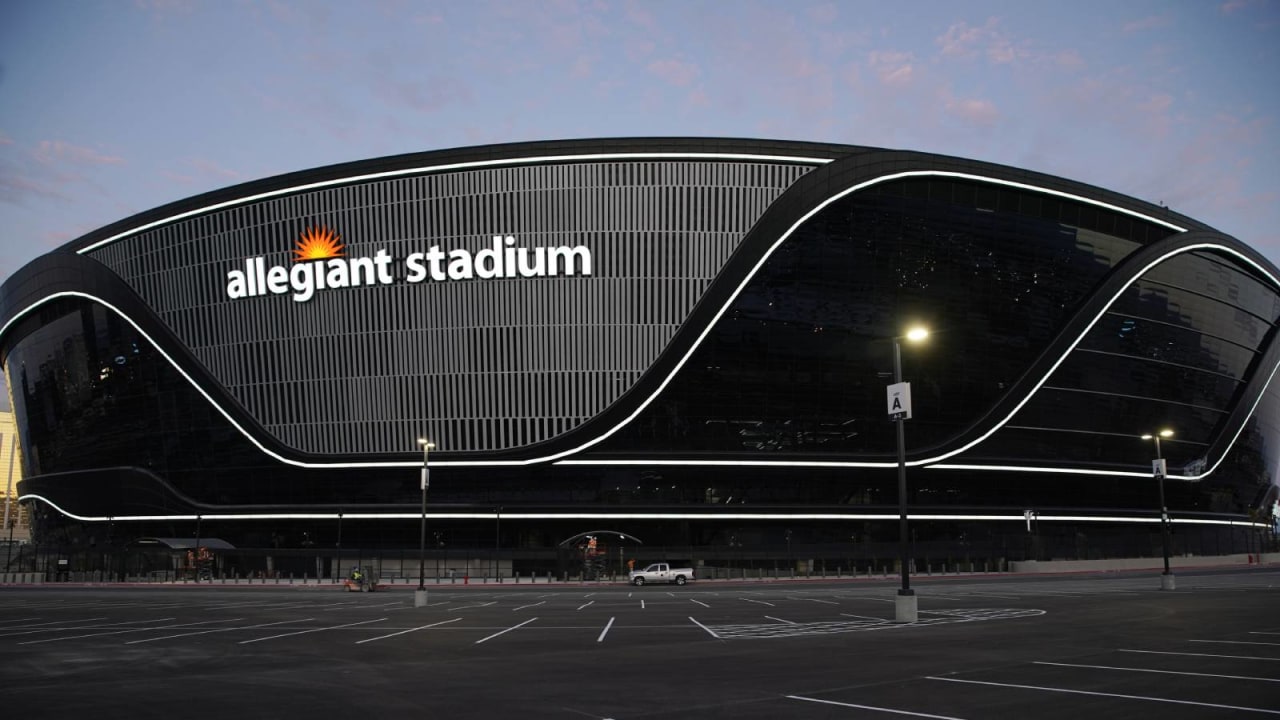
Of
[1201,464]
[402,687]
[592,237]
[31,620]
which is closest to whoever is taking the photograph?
[402,687]

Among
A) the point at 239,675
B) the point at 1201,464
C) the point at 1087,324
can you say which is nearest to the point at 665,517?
the point at 1087,324

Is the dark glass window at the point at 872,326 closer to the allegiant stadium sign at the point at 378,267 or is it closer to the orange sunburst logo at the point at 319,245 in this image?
the allegiant stadium sign at the point at 378,267

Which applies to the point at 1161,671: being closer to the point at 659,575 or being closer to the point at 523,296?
the point at 659,575

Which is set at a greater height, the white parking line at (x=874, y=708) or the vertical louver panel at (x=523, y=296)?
the vertical louver panel at (x=523, y=296)

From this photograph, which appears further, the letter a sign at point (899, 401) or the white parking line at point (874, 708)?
the letter a sign at point (899, 401)

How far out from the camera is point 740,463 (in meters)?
67.0

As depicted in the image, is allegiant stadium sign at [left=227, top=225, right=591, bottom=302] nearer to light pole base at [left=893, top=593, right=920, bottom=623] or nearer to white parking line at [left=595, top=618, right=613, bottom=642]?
white parking line at [left=595, top=618, right=613, bottom=642]

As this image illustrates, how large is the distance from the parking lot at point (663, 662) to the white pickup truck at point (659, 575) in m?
25.6

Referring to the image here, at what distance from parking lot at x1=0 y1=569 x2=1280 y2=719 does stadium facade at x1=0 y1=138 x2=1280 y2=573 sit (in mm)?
35254

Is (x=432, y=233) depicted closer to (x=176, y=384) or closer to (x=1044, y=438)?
(x=176, y=384)

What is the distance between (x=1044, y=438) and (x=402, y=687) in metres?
72.7

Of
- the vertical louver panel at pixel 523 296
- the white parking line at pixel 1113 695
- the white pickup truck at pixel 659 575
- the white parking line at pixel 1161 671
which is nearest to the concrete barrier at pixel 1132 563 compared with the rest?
the white pickup truck at pixel 659 575

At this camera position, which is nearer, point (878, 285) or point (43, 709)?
point (43, 709)

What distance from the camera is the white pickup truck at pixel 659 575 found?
5753 cm
